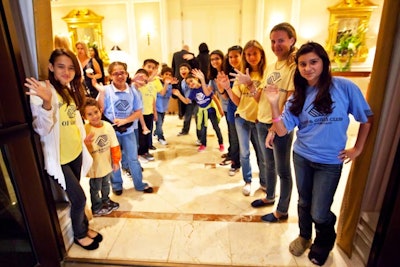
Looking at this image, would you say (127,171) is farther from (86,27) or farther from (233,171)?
(86,27)

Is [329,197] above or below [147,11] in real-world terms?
below

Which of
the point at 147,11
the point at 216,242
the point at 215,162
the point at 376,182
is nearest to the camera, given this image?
the point at 376,182

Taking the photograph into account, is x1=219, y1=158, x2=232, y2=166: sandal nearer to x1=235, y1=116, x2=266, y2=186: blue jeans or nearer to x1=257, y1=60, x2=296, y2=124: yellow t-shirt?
x1=235, y1=116, x2=266, y2=186: blue jeans

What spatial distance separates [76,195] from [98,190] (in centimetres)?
47

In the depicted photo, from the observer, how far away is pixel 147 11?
600 cm

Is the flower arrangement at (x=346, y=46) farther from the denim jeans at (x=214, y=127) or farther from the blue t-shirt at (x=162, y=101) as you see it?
the blue t-shirt at (x=162, y=101)

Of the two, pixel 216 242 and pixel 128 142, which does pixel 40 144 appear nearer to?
pixel 128 142

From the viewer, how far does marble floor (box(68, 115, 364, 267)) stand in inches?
65.7

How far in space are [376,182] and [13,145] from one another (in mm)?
2052

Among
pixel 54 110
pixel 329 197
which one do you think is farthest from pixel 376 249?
pixel 54 110

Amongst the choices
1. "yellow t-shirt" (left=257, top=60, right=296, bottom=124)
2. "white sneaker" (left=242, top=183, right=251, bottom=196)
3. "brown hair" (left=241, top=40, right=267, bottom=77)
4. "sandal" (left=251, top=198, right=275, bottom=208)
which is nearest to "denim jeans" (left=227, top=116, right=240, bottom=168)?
"white sneaker" (left=242, top=183, right=251, bottom=196)

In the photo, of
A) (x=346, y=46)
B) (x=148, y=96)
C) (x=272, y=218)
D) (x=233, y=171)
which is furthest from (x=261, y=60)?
(x=346, y=46)

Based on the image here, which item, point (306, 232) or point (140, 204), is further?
point (140, 204)

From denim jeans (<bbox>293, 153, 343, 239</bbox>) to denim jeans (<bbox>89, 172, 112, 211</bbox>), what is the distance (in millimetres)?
1516
